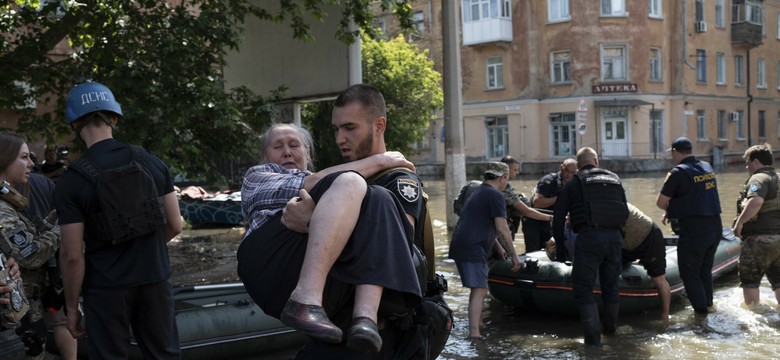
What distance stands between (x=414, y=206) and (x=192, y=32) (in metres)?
8.59

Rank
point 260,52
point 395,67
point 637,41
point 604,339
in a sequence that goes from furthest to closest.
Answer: point 637,41 → point 395,67 → point 260,52 → point 604,339

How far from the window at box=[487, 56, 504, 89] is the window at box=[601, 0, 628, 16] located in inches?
237

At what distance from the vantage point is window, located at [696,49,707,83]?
137ft

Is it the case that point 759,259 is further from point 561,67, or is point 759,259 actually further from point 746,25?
point 746,25

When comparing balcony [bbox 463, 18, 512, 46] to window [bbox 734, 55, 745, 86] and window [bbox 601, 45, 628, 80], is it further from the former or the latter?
window [bbox 734, 55, 745, 86]

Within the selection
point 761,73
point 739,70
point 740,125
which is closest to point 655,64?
point 739,70

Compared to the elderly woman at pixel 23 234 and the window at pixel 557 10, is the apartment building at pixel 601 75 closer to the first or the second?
the window at pixel 557 10

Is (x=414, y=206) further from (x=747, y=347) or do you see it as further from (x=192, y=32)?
(x=192, y=32)

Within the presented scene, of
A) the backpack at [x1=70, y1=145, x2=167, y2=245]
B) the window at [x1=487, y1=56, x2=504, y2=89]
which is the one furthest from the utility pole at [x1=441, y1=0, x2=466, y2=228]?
the window at [x1=487, y1=56, x2=504, y2=89]

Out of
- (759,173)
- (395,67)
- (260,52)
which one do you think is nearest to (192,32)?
(260,52)

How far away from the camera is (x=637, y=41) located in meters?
39.2

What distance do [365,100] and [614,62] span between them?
38.6 metres

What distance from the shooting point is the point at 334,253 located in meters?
2.59

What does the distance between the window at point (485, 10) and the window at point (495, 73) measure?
2362mm
